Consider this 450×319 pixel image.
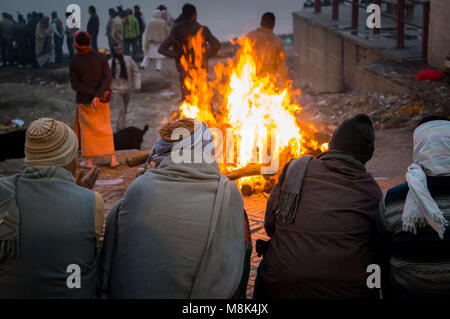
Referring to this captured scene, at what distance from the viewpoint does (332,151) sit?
3432 millimetres

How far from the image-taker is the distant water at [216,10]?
2980 centimetres

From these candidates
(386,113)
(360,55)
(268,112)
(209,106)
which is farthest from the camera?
(360,55)

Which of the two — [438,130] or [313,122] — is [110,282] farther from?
[313,122]

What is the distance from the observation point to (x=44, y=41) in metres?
19.8

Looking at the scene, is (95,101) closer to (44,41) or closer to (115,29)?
(115,29)

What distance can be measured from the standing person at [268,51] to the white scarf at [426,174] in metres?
5.80

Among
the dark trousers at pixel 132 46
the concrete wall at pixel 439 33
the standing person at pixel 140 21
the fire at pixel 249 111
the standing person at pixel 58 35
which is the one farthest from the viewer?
the standing person at pixel 140 21

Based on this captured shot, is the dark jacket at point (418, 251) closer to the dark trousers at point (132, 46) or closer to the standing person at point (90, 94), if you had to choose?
the standing person at point (90, 94)

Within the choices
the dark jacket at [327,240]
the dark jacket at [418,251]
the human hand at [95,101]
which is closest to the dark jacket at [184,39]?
the human hand at [95,101]

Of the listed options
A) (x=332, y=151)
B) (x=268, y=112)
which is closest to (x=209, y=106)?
(x=268, y=112)

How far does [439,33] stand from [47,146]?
10433 mm

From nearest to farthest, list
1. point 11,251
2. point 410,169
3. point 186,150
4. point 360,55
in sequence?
point 11,251 → point 410,169 → point 186,150 → point 360,55

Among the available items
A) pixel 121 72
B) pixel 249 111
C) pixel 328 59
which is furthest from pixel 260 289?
pixel 328 59

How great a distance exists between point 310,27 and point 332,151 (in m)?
14.3
